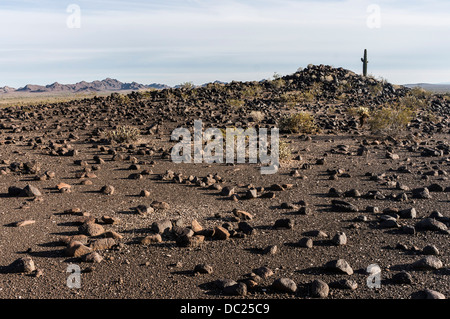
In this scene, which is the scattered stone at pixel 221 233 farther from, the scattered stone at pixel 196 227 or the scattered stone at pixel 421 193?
the scattered stone at pixel 421 193

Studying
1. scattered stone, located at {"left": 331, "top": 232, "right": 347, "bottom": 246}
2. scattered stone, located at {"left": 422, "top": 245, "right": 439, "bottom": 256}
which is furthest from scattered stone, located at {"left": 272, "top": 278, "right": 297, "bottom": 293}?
scattered stone, located at {"left": 422, "top": 245, "right": 439, "bottom": 256}

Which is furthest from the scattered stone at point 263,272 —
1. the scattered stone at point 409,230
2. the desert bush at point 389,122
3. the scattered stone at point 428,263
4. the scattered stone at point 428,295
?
the desert bush at point 389,122

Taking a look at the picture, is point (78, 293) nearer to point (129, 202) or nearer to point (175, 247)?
point (175, 247)

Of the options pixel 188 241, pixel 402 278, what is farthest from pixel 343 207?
pixel 188 241

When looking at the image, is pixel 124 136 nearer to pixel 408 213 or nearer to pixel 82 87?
pixel 408 213

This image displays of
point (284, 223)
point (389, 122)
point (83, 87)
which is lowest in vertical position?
point (284, 223)

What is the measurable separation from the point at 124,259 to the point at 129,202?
275cm

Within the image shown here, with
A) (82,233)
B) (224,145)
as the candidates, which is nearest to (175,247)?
(82,233)

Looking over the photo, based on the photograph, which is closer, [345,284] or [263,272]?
[345,284]

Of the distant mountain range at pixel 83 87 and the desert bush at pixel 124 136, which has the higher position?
the distant mountain range at pixel 83 87

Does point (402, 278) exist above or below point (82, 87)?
below

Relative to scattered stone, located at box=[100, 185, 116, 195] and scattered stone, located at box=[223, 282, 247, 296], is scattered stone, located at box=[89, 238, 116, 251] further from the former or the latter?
scattered stone, located at box=[100, 185, 116, 195]

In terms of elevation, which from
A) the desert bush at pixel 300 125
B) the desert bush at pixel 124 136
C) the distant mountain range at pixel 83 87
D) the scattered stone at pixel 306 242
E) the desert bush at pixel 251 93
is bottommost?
the scattered stone at pixel 306 242

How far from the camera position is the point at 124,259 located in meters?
5.47
